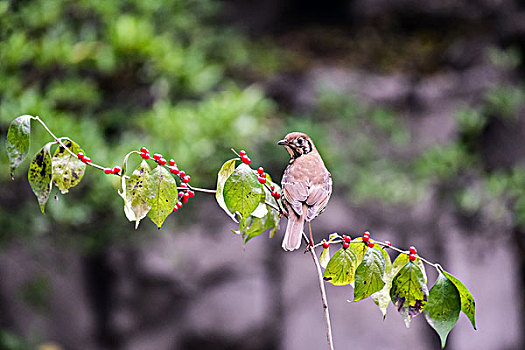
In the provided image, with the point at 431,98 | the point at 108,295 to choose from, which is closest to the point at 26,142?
the point at 108,295

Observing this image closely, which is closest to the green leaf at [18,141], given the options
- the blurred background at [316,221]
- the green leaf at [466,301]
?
the green leaf at [466,301]

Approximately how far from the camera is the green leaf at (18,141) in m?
0.57

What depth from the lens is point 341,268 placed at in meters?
0.56

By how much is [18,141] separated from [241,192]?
26cm

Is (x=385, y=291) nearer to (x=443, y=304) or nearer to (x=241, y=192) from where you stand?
(x=443, y=304)

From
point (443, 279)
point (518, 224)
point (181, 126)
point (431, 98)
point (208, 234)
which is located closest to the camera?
point (443, 279)

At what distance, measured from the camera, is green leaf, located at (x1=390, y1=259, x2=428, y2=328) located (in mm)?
538

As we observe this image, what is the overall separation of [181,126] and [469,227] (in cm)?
139

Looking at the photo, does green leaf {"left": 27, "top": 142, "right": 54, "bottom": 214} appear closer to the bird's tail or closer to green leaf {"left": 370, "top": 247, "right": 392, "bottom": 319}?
the bird's tail

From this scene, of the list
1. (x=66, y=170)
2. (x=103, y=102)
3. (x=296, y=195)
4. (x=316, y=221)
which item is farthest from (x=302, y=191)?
(x=316, y=221)

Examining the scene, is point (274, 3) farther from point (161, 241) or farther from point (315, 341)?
point (315, 341)

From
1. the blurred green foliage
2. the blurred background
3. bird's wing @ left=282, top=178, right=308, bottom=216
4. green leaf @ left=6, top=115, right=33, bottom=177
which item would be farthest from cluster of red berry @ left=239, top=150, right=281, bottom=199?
the blurred background

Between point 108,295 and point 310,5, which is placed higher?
point 310,5

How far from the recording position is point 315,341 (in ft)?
7.63
